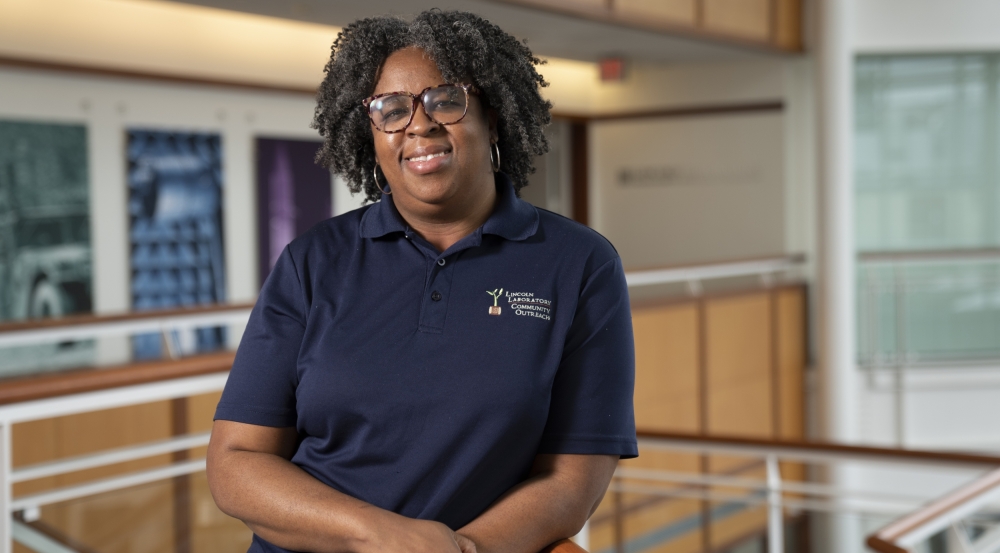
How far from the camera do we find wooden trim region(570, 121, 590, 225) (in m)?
10.4

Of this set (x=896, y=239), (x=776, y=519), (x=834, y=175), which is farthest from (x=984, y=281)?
(x=776, y=519)

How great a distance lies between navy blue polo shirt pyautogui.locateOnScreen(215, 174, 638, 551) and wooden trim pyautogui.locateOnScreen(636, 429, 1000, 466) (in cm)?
171

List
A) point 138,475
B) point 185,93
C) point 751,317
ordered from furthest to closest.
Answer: point 751,317
point 185,93
point 138,475

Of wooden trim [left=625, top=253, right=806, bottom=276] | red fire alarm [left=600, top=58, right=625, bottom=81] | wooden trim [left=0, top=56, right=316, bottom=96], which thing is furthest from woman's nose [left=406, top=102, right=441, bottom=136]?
red fire alarm [left=600, top=58, right=625, bottom=81]

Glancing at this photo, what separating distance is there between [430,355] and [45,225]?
195 inches

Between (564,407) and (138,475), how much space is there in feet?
4.67

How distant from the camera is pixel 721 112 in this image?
9.67m

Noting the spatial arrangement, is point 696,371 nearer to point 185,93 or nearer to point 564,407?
point 185,93

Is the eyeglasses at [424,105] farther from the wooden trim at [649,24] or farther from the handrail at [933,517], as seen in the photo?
the wooden trim at [649,24]

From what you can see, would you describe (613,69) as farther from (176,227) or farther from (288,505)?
(288,505)

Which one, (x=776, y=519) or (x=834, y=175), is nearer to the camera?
(x=776, y=519)

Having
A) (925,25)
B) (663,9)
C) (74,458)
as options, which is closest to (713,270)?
(663,9)

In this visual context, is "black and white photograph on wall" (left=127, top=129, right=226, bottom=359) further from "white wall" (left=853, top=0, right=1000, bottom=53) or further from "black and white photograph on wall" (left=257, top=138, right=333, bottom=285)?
"white wall" (left=853, top=0, right=1000, bottom=53)

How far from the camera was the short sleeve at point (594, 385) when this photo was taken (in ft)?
5.30
